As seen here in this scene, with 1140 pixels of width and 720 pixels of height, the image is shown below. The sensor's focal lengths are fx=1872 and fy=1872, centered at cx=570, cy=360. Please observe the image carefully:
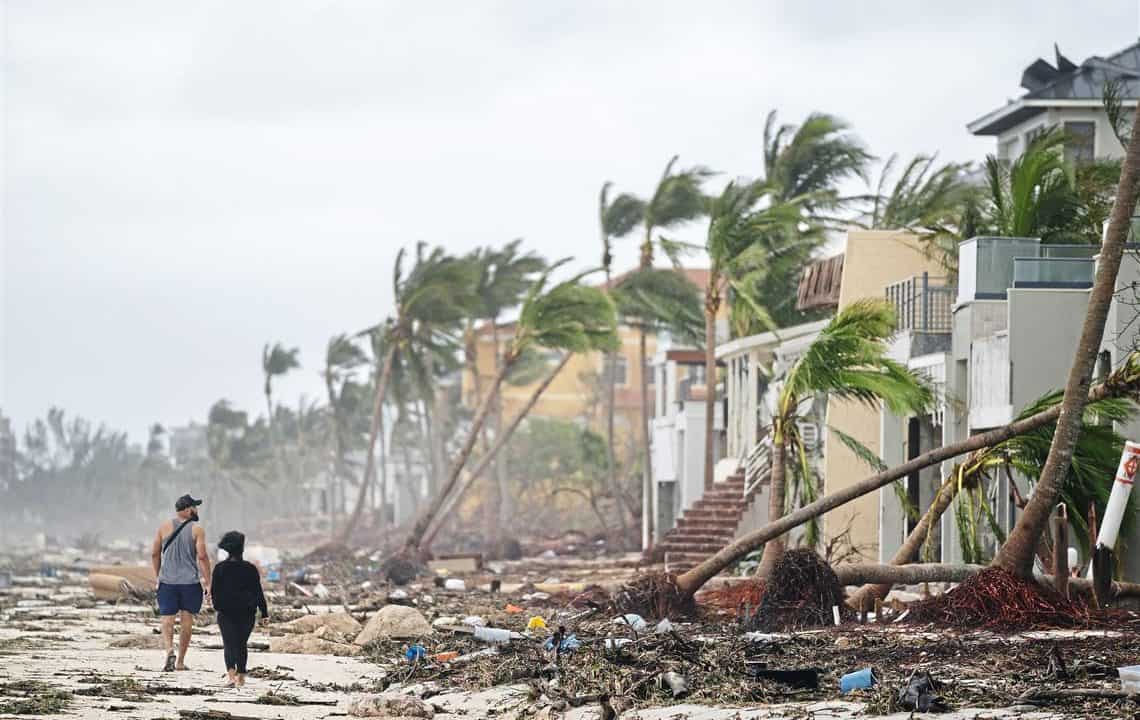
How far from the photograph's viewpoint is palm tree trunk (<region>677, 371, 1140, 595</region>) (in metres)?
17.9

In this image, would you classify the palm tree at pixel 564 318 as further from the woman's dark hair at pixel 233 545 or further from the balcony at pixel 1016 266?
the woman's dark hair at pixel 233 545

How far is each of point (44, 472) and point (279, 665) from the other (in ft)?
428

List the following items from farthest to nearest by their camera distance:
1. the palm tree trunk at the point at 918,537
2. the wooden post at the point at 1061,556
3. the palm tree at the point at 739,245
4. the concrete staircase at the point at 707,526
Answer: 1. the palm tree at the point at 739,245
2. the concrete staircase at the point at 707,526
3. the palm tree trunk at the point at 918,537
4. the wooden post at the point at 1061,556

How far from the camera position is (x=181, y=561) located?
1658 cm

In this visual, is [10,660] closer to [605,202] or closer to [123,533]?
[605,202]

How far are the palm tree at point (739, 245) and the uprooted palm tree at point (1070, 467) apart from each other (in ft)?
49.9

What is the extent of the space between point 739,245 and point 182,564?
22282 millimetres

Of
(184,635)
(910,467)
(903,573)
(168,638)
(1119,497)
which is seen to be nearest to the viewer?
(168,638)

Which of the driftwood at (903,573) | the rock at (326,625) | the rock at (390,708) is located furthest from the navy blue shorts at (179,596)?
the driftwood at (903,573)

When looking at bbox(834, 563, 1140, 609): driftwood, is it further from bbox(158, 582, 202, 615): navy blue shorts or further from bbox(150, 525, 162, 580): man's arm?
bbox(150, 525, 162, 580): man's arm

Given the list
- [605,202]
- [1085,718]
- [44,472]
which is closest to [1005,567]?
[1085,718]

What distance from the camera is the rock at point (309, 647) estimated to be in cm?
2053

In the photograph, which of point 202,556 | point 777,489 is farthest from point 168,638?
point 777,489

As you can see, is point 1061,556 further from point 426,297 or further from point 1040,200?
point 426,297
